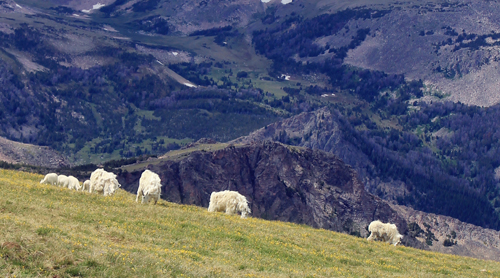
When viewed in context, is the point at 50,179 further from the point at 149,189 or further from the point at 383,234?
the point at 383,234

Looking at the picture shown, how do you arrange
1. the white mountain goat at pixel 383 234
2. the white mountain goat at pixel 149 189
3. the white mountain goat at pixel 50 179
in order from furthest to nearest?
the white mountain goat at pixel 383 234 → the white mountain goat at pixel 50 179 → the white mountain goat at pixel 149 189

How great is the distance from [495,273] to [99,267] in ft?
101

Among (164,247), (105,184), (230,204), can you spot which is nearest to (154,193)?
(105,184)

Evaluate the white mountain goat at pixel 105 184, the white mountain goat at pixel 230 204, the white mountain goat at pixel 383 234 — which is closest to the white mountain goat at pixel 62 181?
the white mountain goat at pixel 105 184

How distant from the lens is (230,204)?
52594mm

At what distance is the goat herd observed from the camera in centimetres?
4888

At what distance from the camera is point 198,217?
42.8 metres

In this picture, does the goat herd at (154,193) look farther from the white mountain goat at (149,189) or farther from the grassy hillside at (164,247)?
the grassy hillside at (164,247)

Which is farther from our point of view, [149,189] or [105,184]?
[105,184]

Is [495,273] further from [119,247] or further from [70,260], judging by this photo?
[70,260]

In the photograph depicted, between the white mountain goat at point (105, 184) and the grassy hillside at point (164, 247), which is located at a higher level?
the white mountain goat at point (105, 184)

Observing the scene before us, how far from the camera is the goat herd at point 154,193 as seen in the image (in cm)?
4888

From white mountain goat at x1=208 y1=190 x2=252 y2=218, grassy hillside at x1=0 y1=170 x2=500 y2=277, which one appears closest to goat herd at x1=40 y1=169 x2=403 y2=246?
white mountain goat at x1=208 y1=190 x2=252 y2=218

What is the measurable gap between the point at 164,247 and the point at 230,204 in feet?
62.2
